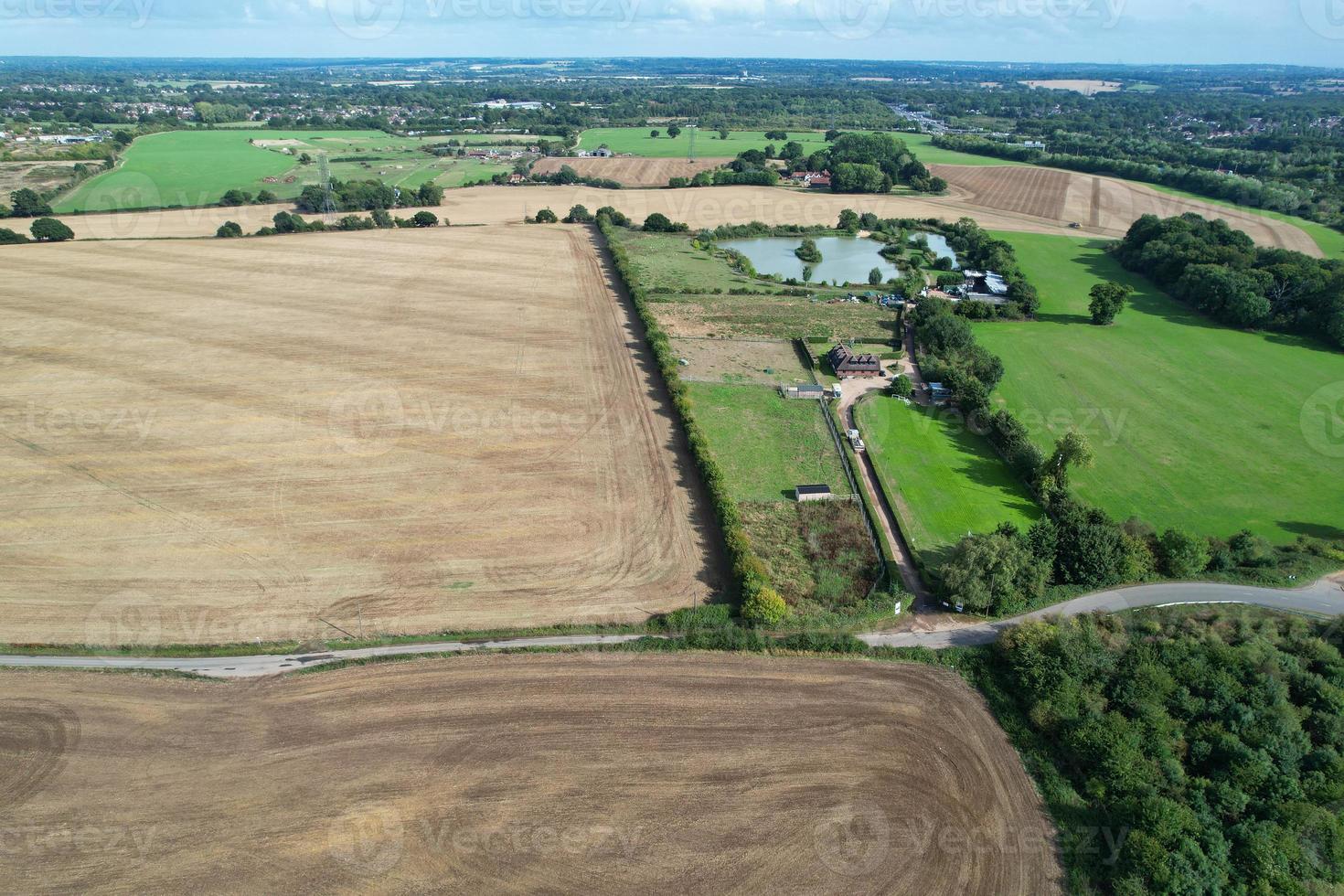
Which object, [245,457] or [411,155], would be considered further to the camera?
[411,155]

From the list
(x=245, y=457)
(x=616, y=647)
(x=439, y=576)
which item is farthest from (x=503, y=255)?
(x=616, y=647)

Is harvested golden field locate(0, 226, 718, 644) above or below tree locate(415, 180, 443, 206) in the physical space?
below

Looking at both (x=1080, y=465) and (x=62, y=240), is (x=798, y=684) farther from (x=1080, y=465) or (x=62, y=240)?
(x=62, y=240)

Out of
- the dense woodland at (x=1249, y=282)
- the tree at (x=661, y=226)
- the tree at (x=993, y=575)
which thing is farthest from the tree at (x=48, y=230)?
the dense woodland at (x=1249, y=282)

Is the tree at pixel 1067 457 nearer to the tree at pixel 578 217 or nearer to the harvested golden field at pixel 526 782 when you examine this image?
the harvested golden field at pixel 526 782

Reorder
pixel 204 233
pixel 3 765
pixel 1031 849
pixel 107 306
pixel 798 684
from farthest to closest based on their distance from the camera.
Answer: pixel 204 233, pixel 107 306, pixel 798 684, pixel 3 765, pixel 1031 849

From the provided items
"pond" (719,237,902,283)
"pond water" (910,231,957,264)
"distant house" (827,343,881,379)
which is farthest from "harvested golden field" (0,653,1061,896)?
"pond water" (910,231,957,264)

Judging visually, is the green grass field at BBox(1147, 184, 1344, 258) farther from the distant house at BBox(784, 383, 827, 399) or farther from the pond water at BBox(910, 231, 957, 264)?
the distant house at BBox(784, 383, 827, 399)
